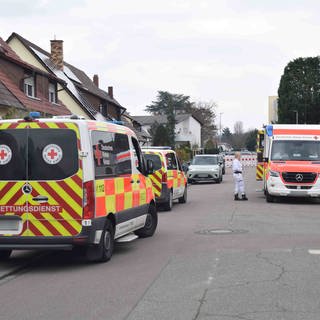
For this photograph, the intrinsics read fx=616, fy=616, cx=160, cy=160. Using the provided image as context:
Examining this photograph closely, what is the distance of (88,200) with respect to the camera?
851cm

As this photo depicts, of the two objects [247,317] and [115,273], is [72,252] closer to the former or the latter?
[115,273]

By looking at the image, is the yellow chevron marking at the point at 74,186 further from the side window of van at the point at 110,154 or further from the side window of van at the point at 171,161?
the side window of van at the point at 171,161

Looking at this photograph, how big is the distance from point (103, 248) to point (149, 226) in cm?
318

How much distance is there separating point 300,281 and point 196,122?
359 ft

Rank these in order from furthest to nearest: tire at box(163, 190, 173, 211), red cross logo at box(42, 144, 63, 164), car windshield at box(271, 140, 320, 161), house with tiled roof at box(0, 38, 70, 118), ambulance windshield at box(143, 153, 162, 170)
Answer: house with tiled roof at box(0, 38, 70, 118), car windshield at box(271, 140, 320, 161), tire at box(163, 190, 173, 211), ambulance windshield at box(143, 153, 162, 170), red cross logo at box(42, 144, 63, 164)

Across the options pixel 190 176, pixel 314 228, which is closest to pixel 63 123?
pixel 314 228

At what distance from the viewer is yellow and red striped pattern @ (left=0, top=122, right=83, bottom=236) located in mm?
8477

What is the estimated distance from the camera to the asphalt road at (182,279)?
6227 mm

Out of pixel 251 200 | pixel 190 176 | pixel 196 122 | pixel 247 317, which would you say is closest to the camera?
pixel 247 317

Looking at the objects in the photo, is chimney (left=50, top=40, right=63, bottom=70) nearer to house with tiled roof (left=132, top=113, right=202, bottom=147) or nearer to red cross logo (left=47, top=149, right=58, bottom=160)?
red cross logo (left=47, top=149, right=58, bottom=160)

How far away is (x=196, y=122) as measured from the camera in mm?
116625

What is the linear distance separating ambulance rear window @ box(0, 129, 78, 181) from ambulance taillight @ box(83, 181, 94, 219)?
0.27 metres

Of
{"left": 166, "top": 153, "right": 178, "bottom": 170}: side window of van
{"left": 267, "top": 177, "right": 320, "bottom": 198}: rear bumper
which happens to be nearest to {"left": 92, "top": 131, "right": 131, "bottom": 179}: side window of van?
{"left": 166, "top": 153, "right": 178, "bottom": 170}: side window of van

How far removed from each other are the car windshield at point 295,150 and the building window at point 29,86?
14.4m
